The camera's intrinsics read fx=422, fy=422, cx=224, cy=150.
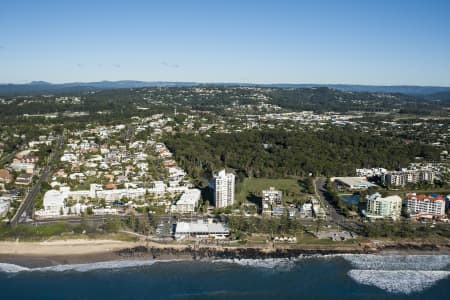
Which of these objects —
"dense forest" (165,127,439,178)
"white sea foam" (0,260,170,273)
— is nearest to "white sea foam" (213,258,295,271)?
"white sea foam" (0,260,170,273)

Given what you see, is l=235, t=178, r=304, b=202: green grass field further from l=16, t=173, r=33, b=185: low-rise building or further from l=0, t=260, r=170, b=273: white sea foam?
l=16, t=173, r=33, b=185: low-rise building

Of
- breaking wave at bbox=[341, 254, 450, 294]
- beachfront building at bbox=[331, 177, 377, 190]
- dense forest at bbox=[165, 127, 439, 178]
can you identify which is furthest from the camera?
dense forest at bbox=[165, 127, 439, 178]

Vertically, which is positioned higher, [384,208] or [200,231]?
[384,208]

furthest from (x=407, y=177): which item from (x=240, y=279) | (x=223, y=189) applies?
(x=240, y=279)

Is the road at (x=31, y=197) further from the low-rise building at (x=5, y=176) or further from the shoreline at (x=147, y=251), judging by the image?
the shoreline at (x=147, y=251)

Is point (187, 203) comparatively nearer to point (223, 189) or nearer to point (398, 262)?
point (223, 189)

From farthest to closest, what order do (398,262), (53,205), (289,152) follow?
1. (289,152)
2. (53,205)
3. (398,262)

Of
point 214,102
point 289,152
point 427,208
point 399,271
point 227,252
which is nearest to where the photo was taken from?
point 399,271

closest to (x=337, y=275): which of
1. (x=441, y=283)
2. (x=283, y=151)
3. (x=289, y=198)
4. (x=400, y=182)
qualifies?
(x=441, y=283)
